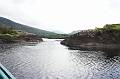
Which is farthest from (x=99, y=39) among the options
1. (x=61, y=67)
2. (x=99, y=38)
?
(x=61, y=67)

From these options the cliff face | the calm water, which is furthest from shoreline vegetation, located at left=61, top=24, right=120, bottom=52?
the calm water

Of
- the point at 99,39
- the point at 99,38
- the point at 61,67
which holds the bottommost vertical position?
the point at 61,67

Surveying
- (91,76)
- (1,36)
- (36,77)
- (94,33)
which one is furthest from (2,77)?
(1,36)

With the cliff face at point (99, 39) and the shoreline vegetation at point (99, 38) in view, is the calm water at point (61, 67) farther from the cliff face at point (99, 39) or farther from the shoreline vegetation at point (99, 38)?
the cliff face at point (99, 39)

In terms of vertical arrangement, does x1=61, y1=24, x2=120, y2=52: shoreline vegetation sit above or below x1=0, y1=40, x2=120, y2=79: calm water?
above

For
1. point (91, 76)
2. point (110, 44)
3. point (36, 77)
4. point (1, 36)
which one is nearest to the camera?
point (36, 77)

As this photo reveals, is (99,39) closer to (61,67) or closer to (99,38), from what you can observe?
(99,38)

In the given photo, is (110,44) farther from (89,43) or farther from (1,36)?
(1,36)

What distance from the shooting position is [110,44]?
14912cm

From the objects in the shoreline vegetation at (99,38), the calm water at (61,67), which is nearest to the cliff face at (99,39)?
the shoreline vegetation at (99,38)

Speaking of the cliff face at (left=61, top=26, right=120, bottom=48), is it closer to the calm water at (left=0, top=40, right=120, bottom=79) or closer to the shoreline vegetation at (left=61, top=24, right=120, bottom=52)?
the shoreline vegetation at (left=61, top=24, right=120, bottom=52)

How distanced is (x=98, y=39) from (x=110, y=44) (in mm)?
9336

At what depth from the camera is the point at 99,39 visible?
501 ft

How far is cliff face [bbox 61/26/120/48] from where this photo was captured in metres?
150
